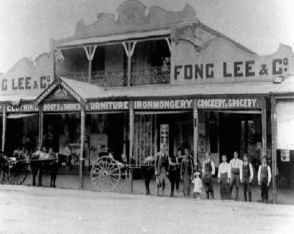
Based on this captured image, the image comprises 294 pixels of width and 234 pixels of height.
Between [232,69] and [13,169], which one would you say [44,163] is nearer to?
[13,169]

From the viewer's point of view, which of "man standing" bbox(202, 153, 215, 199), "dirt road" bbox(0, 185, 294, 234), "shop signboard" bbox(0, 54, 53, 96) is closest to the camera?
"dirt road" bbox(0, 185, 294, 234)

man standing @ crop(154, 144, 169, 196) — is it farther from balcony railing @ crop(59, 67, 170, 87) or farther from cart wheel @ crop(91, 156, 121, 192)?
balcony railing @ crop(59, 67, 170, 87)

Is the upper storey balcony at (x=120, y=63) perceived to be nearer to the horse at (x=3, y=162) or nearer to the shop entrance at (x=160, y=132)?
the shop entrance at (x=160, y=132)

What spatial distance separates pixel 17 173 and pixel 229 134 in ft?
25.2

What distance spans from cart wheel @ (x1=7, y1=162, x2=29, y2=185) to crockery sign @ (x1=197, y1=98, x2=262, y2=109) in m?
7.15

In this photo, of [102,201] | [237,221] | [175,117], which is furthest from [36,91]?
[237,221]

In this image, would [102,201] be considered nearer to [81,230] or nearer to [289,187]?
[81,230]

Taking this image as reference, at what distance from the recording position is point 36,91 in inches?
714

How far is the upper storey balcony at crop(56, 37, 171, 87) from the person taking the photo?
1688 centimetres

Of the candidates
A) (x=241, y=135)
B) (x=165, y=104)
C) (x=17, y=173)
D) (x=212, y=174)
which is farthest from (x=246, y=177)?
(x=17, y=173)

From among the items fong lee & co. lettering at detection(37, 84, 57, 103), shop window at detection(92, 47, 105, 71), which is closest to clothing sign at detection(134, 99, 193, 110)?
fong lee & co. lettering at detection(37, 84, 57, 103)

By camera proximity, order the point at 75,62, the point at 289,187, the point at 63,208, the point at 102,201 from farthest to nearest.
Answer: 1. the point at 75,62
2. the point at 289,187
3. the point at 102,201
4. the point at 63,208

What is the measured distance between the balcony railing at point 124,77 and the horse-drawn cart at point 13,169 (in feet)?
12.2

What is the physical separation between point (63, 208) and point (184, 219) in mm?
3255
